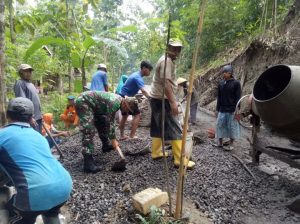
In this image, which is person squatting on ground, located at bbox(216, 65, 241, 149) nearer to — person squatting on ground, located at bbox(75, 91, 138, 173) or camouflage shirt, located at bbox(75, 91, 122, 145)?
person squatting on ground, located at bbox(75, 91, 138, 173)

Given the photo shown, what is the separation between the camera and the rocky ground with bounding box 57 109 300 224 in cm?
304

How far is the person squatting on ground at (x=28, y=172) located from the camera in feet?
6.84

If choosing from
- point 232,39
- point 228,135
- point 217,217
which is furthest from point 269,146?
point 232,39

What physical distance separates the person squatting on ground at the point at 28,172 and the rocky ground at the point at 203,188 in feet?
2.40

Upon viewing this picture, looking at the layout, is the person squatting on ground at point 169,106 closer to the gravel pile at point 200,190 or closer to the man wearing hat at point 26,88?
the gravel pile at point 200,190

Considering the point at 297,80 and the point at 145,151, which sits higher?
the point at 297,80

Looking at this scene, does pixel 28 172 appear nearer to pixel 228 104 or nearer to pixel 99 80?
pixel 228 104

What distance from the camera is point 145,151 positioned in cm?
475

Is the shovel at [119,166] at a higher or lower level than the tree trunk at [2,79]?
lower

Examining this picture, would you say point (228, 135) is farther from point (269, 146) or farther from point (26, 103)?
point (26, 103)

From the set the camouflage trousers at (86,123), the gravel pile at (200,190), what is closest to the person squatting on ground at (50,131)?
the gravel pile at (200,190)

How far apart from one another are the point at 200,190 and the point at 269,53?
6139 millimetres

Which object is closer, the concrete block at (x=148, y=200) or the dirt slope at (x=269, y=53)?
the concrete block at (x=148, y=200)

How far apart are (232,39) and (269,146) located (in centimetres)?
968
